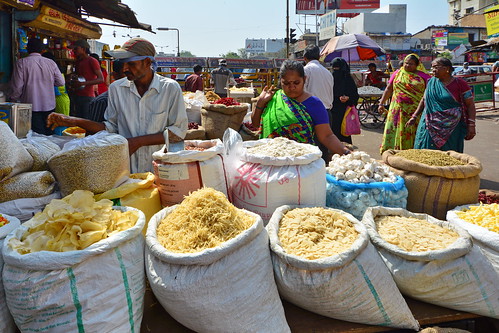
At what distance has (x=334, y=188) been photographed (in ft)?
7.13

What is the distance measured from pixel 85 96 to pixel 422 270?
19.2 feet

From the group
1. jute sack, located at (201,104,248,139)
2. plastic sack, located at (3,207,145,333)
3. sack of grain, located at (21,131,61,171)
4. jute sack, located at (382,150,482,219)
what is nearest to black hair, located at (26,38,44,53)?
jute sack, located at (201,104,248,139)

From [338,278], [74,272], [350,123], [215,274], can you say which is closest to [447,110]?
[350,123]

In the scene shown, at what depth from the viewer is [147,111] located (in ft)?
7.88

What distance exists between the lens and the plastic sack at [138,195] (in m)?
1.83

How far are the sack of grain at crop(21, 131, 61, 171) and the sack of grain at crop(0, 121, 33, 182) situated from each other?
0.21 ft

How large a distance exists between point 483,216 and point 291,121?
125 cm

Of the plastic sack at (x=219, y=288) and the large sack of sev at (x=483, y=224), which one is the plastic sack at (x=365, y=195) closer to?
the large sack of sev at (x=483, y=224)

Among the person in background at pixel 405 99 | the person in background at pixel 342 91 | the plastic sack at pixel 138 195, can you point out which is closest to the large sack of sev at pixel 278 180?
the plastic sack at pixel 138 195

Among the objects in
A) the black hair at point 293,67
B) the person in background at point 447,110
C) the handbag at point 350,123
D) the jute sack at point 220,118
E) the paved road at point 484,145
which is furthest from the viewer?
the paved road at point 484,145

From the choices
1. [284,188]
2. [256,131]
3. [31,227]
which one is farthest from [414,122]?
[31,227]

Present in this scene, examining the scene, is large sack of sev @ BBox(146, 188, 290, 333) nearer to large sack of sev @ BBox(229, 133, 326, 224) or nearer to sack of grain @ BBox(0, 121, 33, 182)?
large sack of sev @ BBox(229, 133, 326, 224)

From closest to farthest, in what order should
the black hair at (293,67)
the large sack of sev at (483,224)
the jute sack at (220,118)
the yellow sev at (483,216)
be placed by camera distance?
the large sack of sev at (483,224)
the yellow sev at (483,216)
the black hair at (293,67)
the jute sack at (220,118)

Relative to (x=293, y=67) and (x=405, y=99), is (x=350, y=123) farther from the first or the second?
(x=293, y=67)
